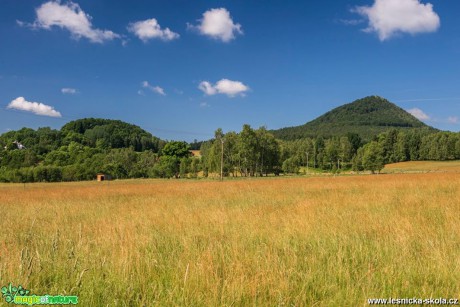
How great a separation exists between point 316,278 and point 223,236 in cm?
255

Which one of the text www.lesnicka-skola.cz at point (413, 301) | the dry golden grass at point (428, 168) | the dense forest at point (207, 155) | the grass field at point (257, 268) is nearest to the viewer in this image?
the text www.lesnicka-skola.cz at point (413, 301)

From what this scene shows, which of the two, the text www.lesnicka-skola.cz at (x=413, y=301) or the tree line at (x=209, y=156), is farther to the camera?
the tree line at (x=209, y=156)

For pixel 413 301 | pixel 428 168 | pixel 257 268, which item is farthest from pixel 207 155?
pixel 413 301

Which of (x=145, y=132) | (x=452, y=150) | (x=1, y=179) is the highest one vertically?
(x=145, y=132)

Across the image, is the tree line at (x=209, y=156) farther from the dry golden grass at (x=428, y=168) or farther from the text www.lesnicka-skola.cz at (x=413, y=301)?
the text www.lesnicka-skola.cz at (x=413, y=301)

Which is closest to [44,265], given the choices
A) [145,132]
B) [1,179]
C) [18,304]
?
[18,304]

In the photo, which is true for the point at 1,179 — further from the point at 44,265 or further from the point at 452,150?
the point at 452,150

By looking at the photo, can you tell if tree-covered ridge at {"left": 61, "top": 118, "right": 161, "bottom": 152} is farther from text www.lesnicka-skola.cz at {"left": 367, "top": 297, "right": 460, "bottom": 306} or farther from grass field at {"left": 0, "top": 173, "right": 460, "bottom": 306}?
text www.lesnicka-skola.cz at {"left": 367, "top": 297, "right": 460, "bottom": 306}

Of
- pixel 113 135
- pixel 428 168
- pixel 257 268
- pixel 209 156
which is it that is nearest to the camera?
pixel 257 268

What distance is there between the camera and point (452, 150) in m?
110

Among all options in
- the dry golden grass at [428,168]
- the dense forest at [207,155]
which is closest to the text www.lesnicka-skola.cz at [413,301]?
the dense forest at [207,155]

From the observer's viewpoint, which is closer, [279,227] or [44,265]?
[44,265]

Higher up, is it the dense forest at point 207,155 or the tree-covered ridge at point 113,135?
the tree-covered ridge at point 113,135

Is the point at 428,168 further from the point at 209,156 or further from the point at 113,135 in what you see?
the point at 113,135
